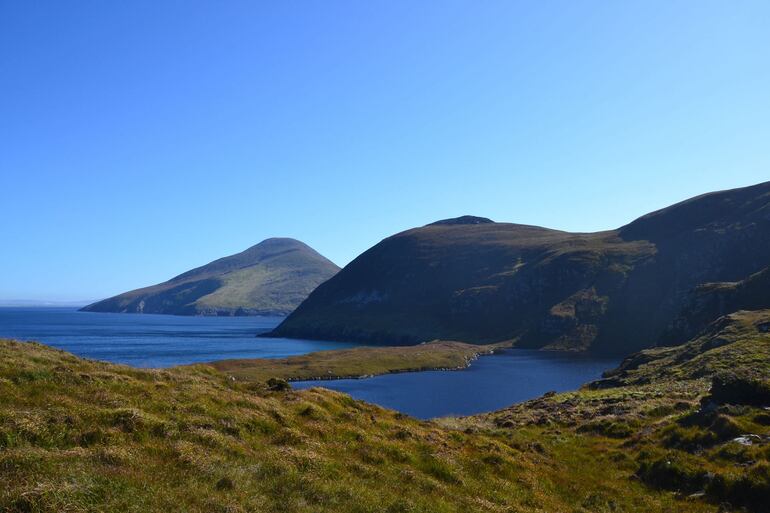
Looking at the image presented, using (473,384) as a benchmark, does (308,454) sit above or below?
above

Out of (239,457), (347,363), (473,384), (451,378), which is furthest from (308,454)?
(347,363)

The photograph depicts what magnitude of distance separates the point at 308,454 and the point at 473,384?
106m

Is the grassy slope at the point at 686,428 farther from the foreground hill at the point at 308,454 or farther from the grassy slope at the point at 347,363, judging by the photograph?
the grassy slope at the point at 347,363

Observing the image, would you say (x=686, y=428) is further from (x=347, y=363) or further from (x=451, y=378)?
(x=347, y=363)

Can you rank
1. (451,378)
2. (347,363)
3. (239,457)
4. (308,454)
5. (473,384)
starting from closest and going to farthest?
(239,457), (308,454), (473,384), (451,378), (347,363)

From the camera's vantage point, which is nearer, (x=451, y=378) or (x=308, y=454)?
(x=308, y=454)

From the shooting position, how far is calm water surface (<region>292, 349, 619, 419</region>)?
9525cm

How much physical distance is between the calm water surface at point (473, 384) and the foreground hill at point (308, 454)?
189 feet

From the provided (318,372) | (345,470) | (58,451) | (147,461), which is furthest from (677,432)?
(318,372)

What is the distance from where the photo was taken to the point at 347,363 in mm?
150625

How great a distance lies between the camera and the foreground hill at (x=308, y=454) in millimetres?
14164

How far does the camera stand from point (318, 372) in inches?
5399

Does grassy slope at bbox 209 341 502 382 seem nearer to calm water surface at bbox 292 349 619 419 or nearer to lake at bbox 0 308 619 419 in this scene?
calm water surface at bbox 292 349 619 419

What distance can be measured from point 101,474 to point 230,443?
560 centimetres
